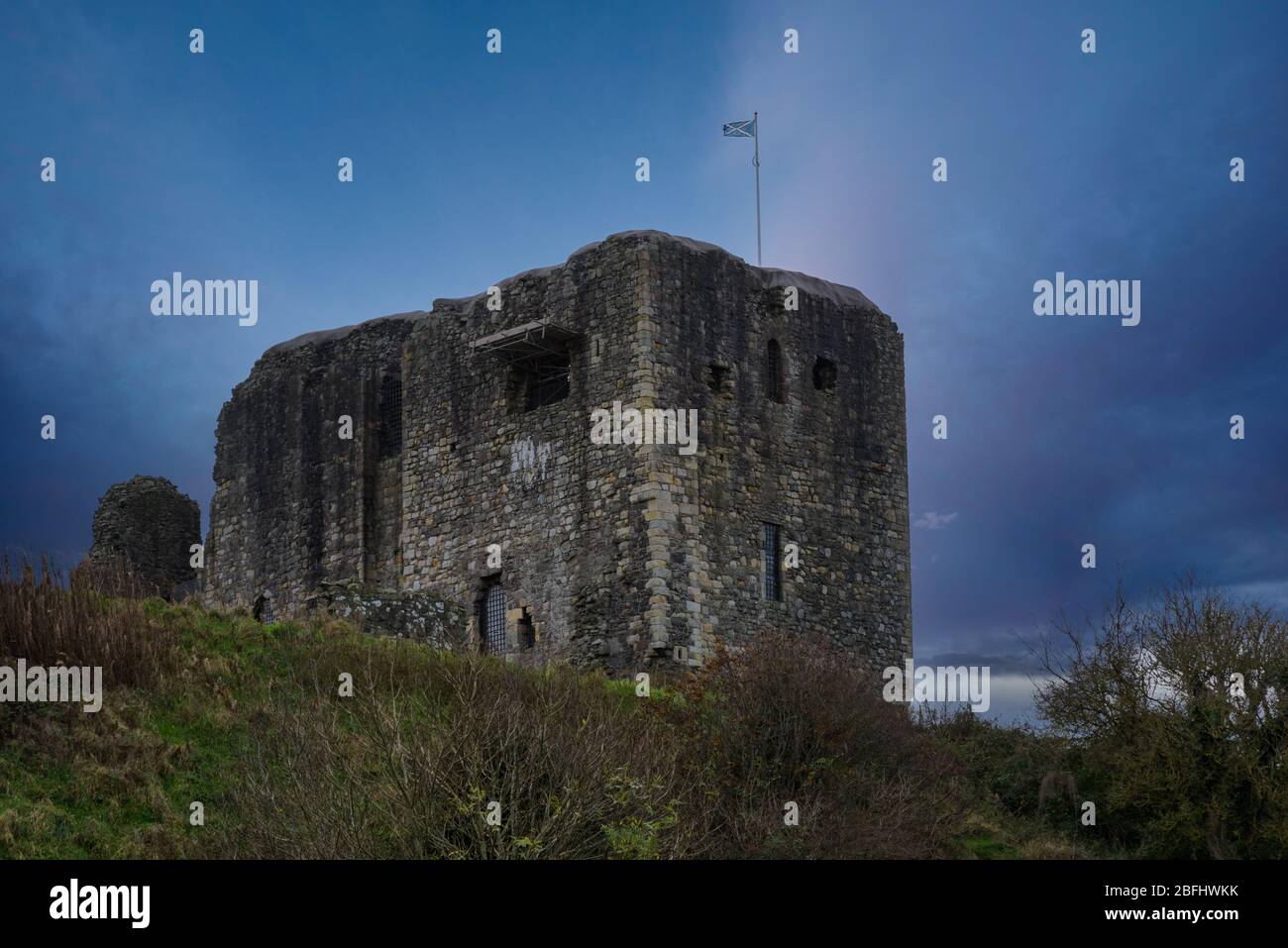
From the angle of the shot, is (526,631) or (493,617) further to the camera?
(493,617)

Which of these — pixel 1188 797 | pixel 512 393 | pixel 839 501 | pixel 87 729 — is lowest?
pixel 1188 797

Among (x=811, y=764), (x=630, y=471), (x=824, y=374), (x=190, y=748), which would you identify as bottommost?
(x=811, y=764)

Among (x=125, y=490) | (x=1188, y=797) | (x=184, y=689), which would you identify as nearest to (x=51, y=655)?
(x=184, y=689)

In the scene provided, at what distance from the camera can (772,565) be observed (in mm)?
26688

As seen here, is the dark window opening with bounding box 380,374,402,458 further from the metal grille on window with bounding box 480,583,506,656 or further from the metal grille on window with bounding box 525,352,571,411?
the metal grille on window with bounding box 480,583,506,656

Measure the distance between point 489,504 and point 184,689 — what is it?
1060 centimetres

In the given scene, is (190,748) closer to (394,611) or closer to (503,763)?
(503,763)

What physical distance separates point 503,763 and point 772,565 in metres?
14.4

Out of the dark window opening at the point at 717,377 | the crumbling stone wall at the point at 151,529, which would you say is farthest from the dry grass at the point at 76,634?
the crumbling stone wall at the point at 151,529

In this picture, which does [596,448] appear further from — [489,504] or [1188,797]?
[1188,797]

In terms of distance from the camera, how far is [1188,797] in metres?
21.0

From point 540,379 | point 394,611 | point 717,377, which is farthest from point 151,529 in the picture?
point 717,377

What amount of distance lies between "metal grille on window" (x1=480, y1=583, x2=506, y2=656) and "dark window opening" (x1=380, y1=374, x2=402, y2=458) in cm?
532

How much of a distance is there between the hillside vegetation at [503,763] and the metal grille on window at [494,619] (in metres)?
4.78
